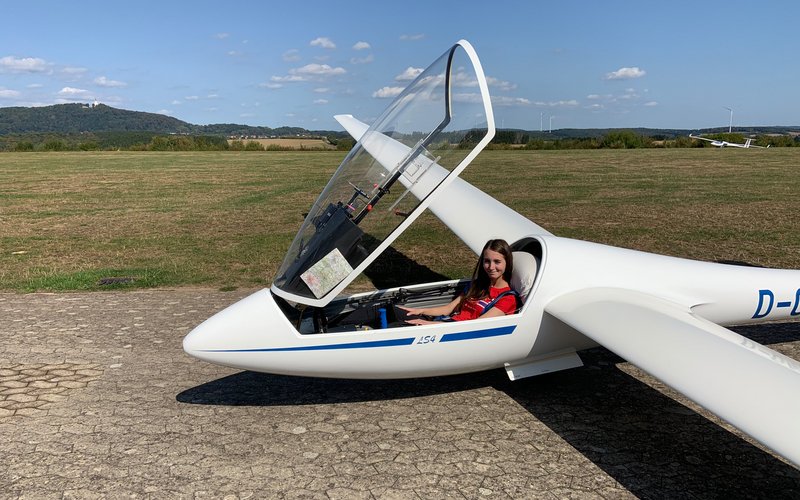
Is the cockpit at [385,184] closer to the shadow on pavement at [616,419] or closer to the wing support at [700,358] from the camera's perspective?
the shadow on pavement at [616,419]

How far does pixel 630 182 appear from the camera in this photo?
2580 cm

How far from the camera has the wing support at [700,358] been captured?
10.5 ft

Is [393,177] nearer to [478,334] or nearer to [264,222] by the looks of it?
[478,334]

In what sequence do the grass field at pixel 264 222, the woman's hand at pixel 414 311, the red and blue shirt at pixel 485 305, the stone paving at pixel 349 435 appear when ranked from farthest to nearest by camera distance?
1. the grass field at pixel 264 222
2. the woman's hand at pixel 414 311
3. the red and blue shirt at pixel 485 305
4. the stone paving at pixel 349 435

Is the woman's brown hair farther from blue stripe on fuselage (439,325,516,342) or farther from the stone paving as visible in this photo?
the stone paving

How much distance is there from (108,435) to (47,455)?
0.45m

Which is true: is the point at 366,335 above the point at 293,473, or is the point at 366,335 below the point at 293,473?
above

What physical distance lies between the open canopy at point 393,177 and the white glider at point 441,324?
1 centimetres

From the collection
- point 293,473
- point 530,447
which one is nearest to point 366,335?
point 293,473

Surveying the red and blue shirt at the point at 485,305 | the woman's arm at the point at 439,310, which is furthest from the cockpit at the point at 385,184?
the red and blue shirt at the point at 485,305

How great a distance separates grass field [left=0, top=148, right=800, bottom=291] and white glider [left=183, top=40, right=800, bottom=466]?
187 inches

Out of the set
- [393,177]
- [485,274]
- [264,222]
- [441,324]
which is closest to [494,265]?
[485,274]

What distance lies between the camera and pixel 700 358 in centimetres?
384

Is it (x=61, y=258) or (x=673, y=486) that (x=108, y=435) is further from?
(x=61, y=258)
